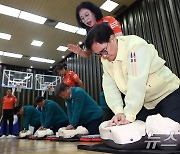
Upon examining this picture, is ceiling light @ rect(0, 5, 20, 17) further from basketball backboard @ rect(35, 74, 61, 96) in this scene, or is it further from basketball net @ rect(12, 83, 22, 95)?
basketball backboard @ rect(35, 74, 61, 96)

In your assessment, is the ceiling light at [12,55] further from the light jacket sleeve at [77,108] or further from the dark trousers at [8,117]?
the light jacket sleeve at [77,108]

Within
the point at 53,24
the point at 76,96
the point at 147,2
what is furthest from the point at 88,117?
the point at 53,24

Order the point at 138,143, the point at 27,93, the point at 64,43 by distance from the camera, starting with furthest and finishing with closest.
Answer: the point at 27,93 → the point at 64,43 → the point at 138,143

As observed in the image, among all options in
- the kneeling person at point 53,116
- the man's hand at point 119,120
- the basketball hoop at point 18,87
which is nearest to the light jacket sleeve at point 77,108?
the kneeling person at point 53,116

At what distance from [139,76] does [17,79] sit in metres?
7.56

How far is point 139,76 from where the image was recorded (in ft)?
3.46

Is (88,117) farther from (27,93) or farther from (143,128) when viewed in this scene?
(27,93)

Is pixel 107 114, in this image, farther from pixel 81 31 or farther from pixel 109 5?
pixel 81 31

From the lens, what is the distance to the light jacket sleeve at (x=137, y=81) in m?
1.05

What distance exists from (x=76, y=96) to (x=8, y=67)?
6.46 metres

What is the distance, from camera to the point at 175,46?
3.45 metres

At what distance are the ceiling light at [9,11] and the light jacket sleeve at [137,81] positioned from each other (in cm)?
444

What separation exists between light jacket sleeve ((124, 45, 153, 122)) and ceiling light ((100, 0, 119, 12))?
389 centimetres

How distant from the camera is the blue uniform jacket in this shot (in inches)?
99.7
